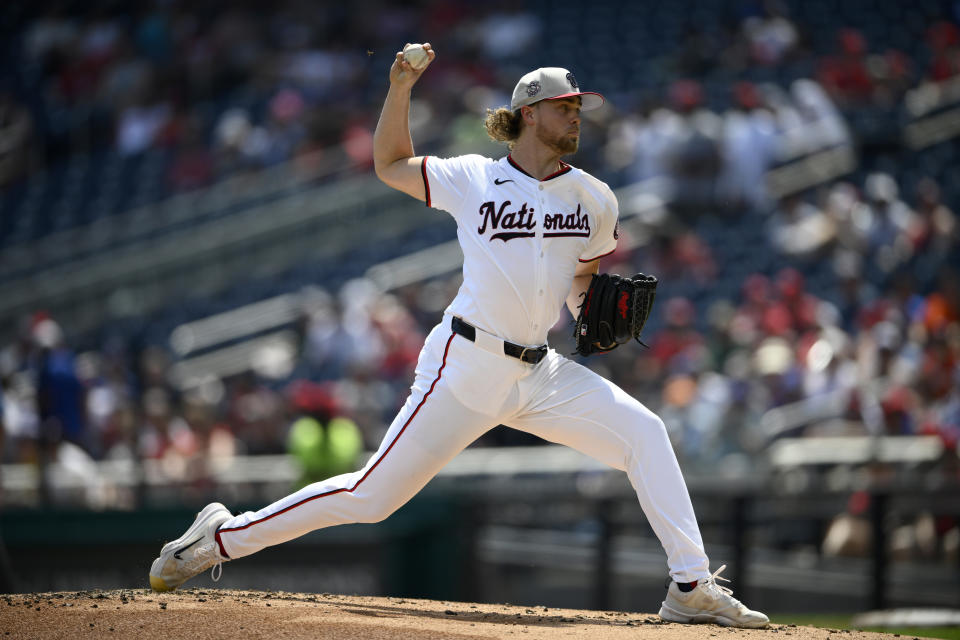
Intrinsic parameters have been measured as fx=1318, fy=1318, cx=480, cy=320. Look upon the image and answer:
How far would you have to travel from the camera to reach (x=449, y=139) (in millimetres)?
13617

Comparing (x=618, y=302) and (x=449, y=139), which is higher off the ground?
(x=449, y=139)

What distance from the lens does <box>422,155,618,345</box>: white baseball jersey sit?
178 inches

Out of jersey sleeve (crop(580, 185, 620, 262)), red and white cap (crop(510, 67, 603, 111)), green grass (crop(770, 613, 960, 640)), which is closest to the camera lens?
red and white cap (crop(510, 67, 603, 111))

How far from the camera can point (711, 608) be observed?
453 centimetres

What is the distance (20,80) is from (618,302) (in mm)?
13897

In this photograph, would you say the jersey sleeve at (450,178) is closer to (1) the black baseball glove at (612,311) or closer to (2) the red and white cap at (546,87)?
(2) the red and white cap at (546,87)

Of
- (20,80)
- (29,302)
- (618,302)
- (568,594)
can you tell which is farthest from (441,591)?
(20,80)

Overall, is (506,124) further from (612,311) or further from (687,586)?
(687,586)

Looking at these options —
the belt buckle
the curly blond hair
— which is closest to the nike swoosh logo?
the belt buckle

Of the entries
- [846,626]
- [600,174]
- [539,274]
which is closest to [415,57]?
[539,274]

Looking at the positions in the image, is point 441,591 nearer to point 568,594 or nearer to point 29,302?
point 568,594

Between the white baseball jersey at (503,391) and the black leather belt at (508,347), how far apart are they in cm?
1

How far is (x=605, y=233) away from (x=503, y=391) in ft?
2.35

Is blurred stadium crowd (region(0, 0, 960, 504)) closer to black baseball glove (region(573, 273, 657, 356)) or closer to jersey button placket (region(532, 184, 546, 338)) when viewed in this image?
black baseball glove (region(573, 273, 657, 356))
